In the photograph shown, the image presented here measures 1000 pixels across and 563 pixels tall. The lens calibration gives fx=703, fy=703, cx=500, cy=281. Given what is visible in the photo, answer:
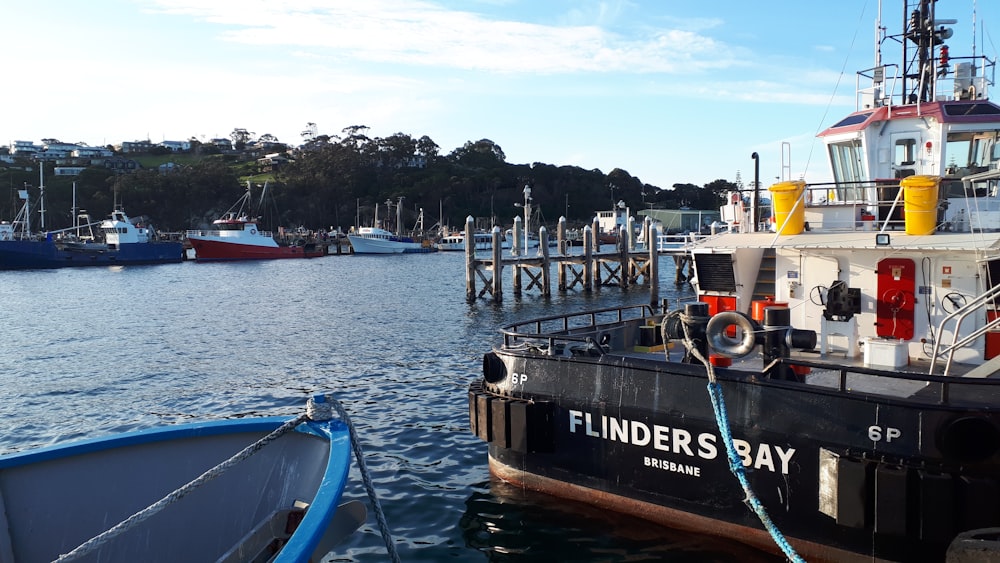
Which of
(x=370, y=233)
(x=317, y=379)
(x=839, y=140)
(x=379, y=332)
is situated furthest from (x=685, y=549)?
(x=370, y=233)

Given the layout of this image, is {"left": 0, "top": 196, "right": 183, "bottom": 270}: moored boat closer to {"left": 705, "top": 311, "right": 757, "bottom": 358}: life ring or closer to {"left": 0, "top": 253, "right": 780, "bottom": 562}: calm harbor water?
{"left": 0, "top": 253, "right": 780, "bottom": 562}: calm harbor water

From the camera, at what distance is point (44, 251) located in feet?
245

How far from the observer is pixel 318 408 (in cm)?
625

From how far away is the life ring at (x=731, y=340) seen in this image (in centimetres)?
800

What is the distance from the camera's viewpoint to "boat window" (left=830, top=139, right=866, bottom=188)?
12242 millimetres

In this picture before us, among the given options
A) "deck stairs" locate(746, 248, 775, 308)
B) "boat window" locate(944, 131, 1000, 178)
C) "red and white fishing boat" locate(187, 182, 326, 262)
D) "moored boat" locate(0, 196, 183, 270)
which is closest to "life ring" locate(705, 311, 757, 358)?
"deck stairs" locate(746, 248, 775, 308)

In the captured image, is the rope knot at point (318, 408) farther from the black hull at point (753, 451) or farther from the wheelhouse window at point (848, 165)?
the wheelhouse window at point (848, 165)

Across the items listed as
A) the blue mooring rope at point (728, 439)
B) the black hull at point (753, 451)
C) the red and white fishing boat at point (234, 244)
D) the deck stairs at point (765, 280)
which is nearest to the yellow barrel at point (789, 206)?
the deck stairs at point (765, 280)

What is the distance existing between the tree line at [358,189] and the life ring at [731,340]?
4380 inches

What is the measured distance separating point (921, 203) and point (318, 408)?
26.6 ft

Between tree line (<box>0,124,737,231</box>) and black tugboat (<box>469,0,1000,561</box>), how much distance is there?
10774cm

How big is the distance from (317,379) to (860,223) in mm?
13747

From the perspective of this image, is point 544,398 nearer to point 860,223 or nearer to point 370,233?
point 860,223

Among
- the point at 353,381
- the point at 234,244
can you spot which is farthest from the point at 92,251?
the point at 353,381
